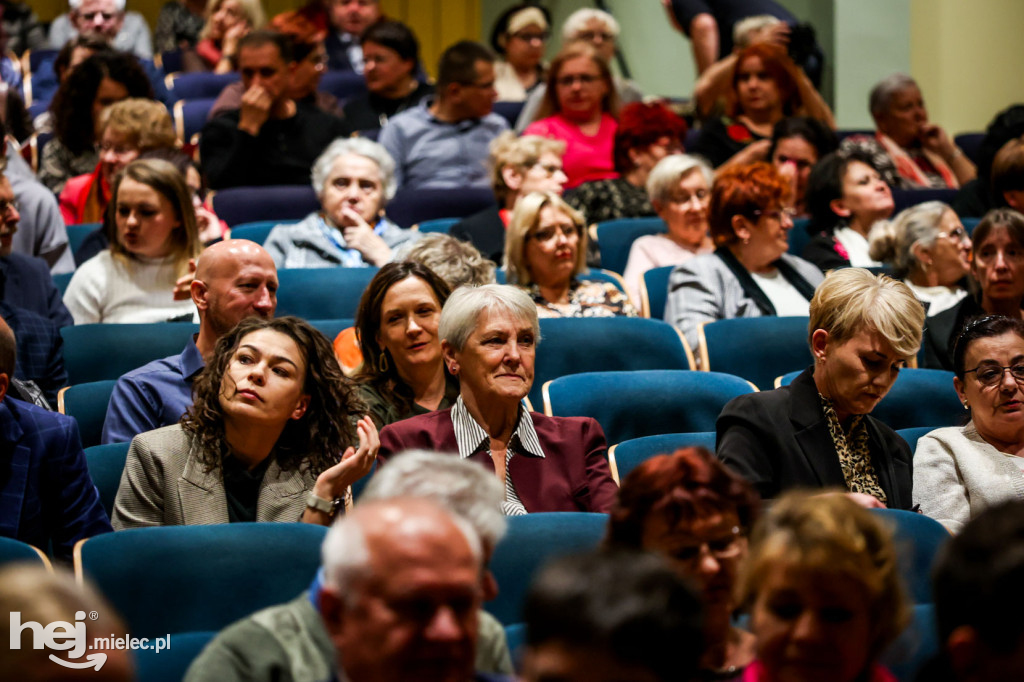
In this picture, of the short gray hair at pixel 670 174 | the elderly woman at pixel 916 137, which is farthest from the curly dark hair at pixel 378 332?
the elderly woman at pixel 916 137

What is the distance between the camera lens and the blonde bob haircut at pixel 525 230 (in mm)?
3369

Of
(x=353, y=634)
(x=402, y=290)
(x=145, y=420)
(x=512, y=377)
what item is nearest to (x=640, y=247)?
(x=402, y=290)

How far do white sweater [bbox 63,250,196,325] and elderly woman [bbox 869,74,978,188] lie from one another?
10.1 feet

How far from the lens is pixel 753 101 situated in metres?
4.88

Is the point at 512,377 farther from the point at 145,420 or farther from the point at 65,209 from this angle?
the point at 65,209

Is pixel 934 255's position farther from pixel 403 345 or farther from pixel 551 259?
pixel 403 345

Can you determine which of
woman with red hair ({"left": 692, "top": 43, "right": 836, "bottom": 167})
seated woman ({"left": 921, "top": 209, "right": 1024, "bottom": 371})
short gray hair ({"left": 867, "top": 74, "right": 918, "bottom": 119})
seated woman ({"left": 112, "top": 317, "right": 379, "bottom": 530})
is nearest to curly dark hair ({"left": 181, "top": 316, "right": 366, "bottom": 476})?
seated woman ({"left": 112, "top": 317, "right": 379, "bottom": 530})

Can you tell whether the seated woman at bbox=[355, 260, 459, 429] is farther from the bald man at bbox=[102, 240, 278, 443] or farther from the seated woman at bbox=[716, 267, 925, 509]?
the seated woman at bbox=[716, 267, 925, 509]

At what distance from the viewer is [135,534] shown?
1.73 m

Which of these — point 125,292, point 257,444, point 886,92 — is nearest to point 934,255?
point 886,92

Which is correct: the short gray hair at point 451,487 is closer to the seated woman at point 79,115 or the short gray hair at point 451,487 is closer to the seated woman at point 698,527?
the seated woman at point 698,527

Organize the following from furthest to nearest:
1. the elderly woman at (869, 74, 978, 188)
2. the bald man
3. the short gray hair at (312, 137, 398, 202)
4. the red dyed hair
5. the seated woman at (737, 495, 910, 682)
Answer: the elderly woman at (869, 74, 978, 188), the short gray hair at (312, 137, 398, 202), the red dyed hair, the bald man, the seated woman at (737, 495, 910, 682)

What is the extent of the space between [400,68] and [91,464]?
10.8 ft

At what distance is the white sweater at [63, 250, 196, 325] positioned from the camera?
3223mm
